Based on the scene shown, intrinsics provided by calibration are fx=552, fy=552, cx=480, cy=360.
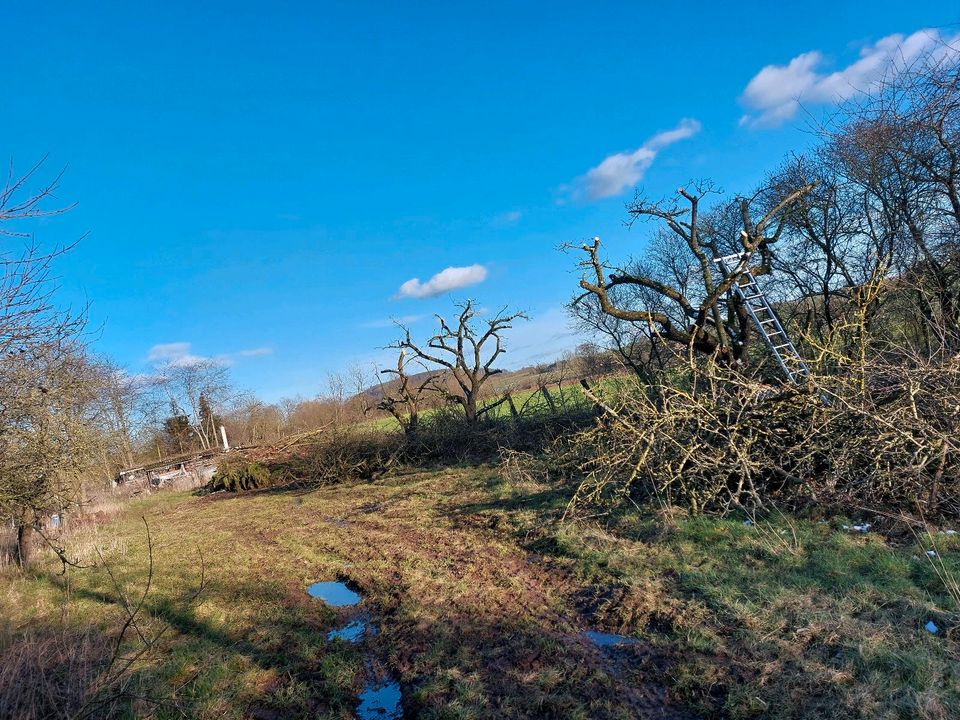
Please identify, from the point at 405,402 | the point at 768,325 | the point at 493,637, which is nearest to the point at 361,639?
the point at 493,637

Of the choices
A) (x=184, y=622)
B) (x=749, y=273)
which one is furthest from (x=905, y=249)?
(x=184, y=622)

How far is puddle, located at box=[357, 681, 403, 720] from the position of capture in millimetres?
3883

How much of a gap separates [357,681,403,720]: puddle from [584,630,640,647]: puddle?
5.20ft

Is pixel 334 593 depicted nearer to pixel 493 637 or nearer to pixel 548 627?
pixel 493 637

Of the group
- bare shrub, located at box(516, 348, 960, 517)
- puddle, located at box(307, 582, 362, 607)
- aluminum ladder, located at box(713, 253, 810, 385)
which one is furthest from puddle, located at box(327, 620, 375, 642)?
aluminum ladder, located at box(713, 253, 810, 385)

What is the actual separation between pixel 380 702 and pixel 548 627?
1527 millimetres

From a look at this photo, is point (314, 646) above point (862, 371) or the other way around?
the other way around

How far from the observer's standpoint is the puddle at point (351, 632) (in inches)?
209

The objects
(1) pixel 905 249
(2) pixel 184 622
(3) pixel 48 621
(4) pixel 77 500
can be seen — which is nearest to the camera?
(2) pixel 184 622

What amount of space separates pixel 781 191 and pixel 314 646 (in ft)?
57.3

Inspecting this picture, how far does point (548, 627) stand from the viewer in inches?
189

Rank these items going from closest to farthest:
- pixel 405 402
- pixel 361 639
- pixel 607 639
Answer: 1. pixel 607 639
2. pixel 361 639
3. pixel 405 402

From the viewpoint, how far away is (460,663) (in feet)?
14.2

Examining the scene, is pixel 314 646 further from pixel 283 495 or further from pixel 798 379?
pixel 283 495
